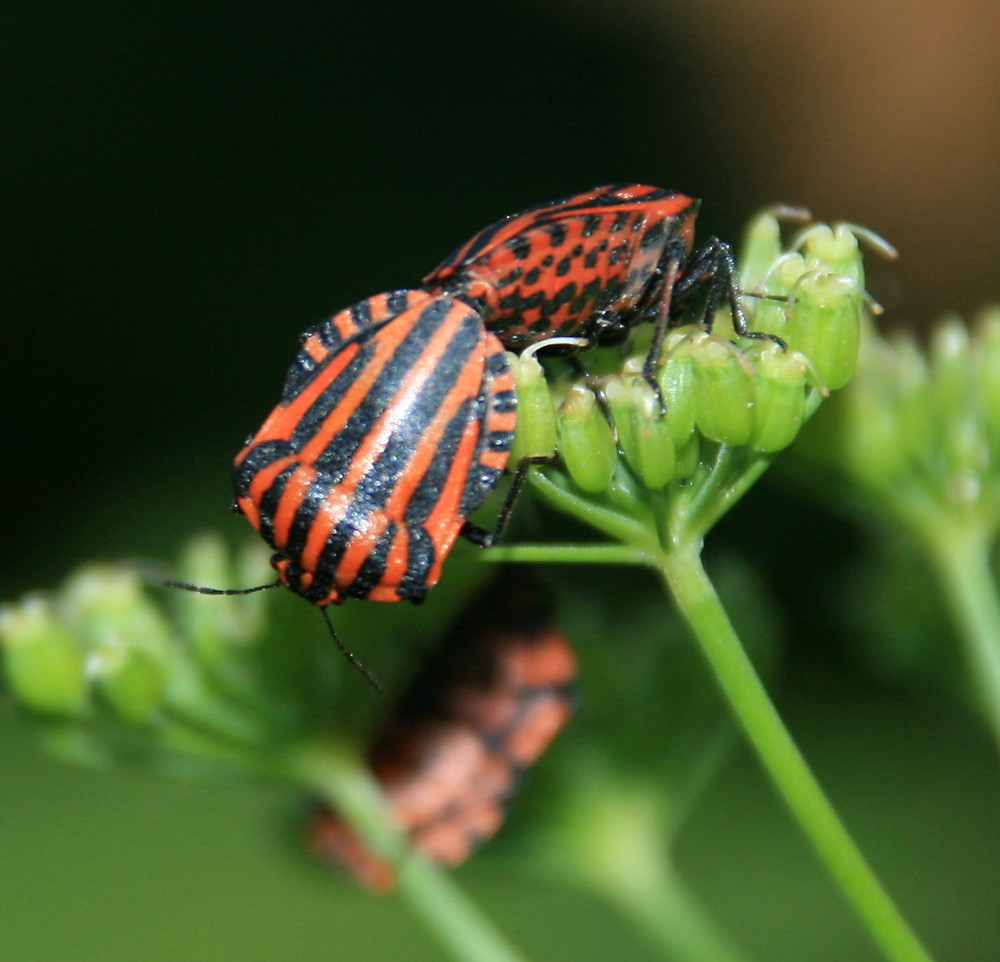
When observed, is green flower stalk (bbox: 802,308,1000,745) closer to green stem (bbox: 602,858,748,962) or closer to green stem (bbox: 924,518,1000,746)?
green stem (bbox: 924,518,1000,746)

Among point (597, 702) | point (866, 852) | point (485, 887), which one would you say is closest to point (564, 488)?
point (597, 702)

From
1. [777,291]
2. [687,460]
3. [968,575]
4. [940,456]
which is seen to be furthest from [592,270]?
[968,575]

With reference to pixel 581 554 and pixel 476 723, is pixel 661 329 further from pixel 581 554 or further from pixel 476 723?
pixel 476 723

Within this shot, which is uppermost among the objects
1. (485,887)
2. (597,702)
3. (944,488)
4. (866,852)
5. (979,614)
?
(944,488)

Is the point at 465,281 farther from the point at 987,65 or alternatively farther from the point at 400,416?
the point at 987,65

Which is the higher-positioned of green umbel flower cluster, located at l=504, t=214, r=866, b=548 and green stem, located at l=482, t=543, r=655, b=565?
green umbel flower cluster, located at l=504, t=214, r=866, b=548

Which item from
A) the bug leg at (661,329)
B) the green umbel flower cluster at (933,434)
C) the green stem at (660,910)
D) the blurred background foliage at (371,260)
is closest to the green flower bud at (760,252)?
the bug leg at (661,329)

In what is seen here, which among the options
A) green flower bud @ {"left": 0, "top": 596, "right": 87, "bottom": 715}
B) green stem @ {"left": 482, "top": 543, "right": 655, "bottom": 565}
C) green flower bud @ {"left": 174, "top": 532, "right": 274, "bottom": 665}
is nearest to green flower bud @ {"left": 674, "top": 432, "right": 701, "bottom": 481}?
green stem @ {"left": 482, "top": 543, "right": 655, "bottom": 565}
